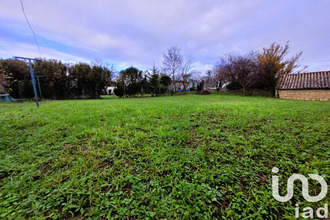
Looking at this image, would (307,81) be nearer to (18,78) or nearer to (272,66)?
(272,66)

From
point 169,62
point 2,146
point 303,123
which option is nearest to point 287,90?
point 303,123

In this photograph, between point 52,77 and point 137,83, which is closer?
point 52,77

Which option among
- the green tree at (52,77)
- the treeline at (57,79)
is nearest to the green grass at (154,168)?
the treeline at (57,79)

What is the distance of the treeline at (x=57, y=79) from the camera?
11789 mm

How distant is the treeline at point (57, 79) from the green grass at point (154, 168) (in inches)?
523

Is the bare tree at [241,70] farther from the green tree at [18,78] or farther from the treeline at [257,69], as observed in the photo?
the green tree at [18,78]

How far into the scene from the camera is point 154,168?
1660mm

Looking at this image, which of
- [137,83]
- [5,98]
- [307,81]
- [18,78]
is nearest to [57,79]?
[18,78]

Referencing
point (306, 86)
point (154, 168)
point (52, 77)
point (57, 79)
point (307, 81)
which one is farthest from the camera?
point (57, 79)

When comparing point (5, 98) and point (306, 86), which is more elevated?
point (5, 98)

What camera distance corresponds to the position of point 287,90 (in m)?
11.4

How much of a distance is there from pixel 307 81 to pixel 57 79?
81.3 feet

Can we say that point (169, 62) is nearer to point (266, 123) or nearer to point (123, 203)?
point (266, 123)

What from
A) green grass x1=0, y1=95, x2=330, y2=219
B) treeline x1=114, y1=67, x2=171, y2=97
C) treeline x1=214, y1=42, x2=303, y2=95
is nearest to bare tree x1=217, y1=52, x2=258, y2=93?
treeline x1=214, y1=42, x2=303, y2=95
